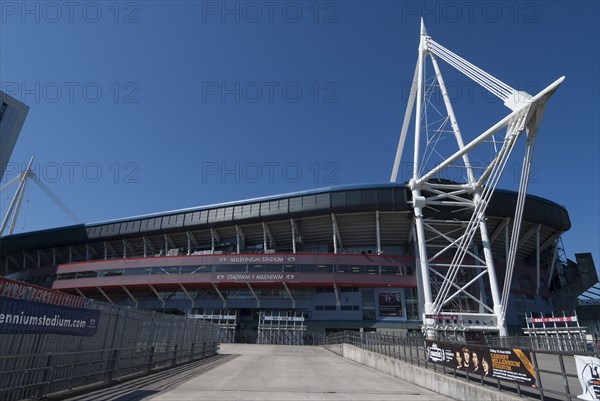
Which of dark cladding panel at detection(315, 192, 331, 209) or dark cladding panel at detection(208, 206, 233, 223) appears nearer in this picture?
dark cladding panel at detection(315, 192, 331, 209)

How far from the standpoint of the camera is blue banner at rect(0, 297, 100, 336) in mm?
8164

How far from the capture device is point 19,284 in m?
9.12

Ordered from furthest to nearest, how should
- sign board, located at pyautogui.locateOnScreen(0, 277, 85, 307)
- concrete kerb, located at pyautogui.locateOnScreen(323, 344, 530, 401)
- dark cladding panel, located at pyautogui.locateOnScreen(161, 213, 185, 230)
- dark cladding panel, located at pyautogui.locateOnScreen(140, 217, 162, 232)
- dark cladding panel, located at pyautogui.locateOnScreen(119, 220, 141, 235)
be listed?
dark cladding panel, located at pyautogui.locateOnScreen(119, 220, 141, 235) < dark cladding panel, located at pyautogui.locateOnScreen(140, 217, 162, 232) < dark cladding panel, located at pyautogui.locateOnScreen(161, 213, 185, 230) < concrete kerb, located at pyautogui.locateOnScreen(323, 344, 530, 401) < sign board, located at pyautogui.locateOnScreen(0, 277, 85, 307)

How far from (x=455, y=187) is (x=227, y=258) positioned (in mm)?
32103

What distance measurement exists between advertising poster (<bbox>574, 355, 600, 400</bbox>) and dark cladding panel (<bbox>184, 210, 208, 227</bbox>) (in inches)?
2015

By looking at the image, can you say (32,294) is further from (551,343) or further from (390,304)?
(390,304)

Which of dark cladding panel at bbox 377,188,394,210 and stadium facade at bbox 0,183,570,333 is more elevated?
dark cladding panel at bbox 377,188,394,210

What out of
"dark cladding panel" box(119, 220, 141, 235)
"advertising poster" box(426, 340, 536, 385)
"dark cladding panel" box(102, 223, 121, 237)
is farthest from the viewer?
"dark cladding panel" box(102, 223, 121, 237)

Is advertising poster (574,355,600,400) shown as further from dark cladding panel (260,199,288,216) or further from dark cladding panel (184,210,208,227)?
dark cladding panel (184,210,208,227)

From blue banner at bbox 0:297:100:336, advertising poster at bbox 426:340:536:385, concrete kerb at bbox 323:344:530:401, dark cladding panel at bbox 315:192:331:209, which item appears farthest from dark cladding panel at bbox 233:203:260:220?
advertising poster at bbox 426:340:536:385

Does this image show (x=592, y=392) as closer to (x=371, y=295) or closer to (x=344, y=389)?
(x=344, y=389)

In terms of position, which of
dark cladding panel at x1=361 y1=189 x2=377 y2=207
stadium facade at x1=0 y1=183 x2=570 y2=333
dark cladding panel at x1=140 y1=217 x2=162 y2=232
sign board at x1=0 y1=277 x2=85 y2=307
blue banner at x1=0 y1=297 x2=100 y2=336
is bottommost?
blue banner at x1=0 y1=297 x2=100 y2=336

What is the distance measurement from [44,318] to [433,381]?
12.3 metres

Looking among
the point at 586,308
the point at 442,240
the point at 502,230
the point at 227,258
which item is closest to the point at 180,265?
the point at 227,258
